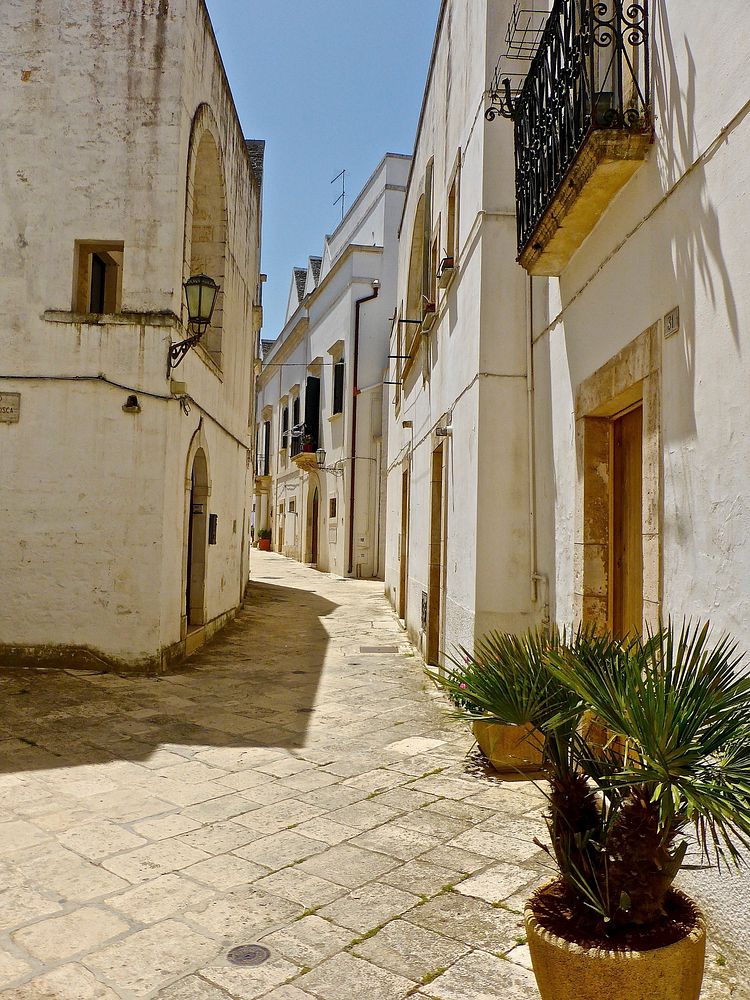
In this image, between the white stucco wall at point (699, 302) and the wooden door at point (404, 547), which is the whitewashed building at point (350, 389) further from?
the white stucco wall at point (699, 302)

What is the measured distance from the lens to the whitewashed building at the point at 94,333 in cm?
764

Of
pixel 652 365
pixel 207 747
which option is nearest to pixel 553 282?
pixel 652 365

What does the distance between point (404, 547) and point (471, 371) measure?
6048 mm

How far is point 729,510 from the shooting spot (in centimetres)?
269

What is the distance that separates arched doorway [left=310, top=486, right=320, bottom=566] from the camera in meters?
24.1

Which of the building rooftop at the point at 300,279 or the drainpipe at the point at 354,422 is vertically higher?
the building rooftop at the point at 300,279

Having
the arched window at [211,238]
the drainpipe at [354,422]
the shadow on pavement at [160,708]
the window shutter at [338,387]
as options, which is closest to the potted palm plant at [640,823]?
the shadow on pavement at [160,708]

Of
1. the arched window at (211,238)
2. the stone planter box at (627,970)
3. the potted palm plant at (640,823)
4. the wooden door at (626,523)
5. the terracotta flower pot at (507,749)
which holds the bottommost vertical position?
the terracotta flower pot at (507,749)

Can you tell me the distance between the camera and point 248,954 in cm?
263

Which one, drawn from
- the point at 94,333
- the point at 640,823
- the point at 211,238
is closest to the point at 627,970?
the point at 640,823

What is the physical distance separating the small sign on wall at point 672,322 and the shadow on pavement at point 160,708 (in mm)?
3596

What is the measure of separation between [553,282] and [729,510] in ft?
9.98

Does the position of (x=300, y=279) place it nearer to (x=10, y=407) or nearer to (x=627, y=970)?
(x=10, y=407)

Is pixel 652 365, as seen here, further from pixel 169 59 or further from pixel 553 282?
pixel 169 59
